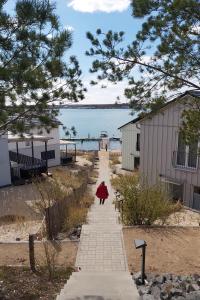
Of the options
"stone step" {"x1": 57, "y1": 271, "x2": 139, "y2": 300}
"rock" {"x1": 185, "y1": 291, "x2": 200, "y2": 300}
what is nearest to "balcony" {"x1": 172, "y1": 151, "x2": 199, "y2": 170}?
"stone step" {"x1": 57, "y1": 271, "x2": 139, "y2": 300}

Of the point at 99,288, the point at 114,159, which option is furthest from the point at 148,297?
the point at 114,159

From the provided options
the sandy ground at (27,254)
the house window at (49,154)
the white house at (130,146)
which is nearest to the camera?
the sandy ground at (27,254)

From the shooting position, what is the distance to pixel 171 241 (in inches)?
469

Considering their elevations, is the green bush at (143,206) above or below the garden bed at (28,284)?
above

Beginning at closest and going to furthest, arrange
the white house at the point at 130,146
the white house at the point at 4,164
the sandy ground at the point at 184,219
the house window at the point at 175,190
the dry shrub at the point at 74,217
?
the dry shrub at the point at 74,217
the sandy ground at the point at 184,219
the house window at the point at 175,190
the white house at the point at 4,164
the white house at the point at 130,146

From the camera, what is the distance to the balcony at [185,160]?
1811 centimetres

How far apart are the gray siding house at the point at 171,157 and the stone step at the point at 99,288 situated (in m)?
9.97

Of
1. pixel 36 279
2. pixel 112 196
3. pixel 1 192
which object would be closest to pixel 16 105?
pixel 36 279

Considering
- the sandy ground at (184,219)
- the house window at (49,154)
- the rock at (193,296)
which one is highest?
the house window at (49,154)

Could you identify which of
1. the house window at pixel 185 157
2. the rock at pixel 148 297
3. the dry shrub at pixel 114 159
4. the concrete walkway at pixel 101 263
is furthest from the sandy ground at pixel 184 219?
the dry shrub at pixel 114 159

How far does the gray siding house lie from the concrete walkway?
4.02 m

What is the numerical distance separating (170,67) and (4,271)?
704cm

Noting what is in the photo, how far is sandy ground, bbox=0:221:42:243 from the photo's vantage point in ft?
43.3

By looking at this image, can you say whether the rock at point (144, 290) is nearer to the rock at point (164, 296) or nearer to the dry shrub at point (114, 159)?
the rock at point (164, 296)
